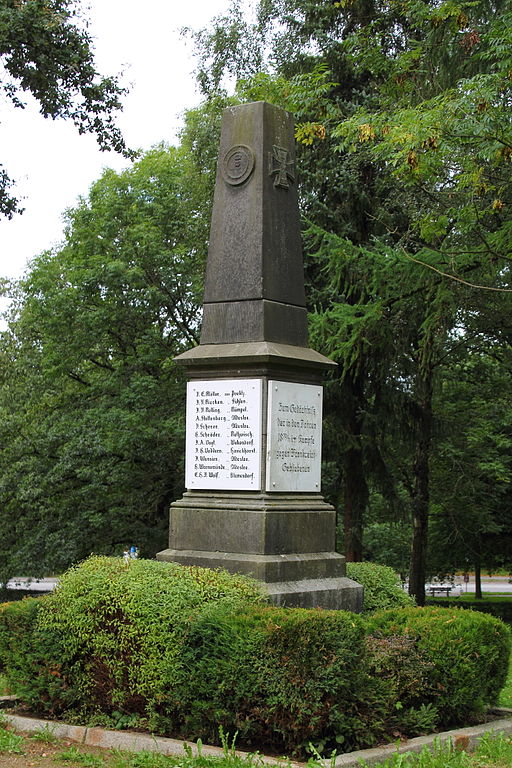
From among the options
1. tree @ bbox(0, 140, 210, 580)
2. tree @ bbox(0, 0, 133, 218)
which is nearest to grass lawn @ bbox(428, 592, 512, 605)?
tree @ bbox(0, 140, 210, 580)

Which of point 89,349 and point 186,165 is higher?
point 186,165

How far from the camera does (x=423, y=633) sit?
23.5ft

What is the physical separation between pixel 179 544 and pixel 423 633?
8.33ft

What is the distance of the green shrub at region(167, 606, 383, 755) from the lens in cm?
599

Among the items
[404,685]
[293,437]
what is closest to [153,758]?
[404,685]

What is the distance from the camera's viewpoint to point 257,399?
8.52 m

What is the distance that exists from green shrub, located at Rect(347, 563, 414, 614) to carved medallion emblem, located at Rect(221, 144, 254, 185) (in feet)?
13.1

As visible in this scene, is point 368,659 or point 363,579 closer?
point 368,659

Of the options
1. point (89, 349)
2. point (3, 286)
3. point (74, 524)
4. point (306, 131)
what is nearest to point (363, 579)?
point (306, 131)

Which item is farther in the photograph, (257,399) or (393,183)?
(393,183)

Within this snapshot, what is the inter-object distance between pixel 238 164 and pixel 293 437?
2.65 metres

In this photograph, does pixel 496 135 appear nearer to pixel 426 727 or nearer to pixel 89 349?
pixel 426 727

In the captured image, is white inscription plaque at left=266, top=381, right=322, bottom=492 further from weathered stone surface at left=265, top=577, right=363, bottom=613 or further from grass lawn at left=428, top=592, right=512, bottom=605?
grass lawn at left=428, top=592, right=512, bottom=605

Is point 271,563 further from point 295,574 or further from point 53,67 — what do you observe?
point 53,67
